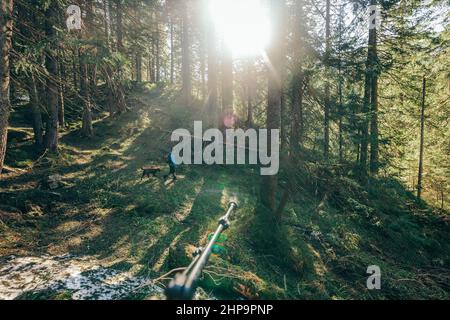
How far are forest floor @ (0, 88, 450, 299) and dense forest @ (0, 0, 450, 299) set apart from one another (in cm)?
6

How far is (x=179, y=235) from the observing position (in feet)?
27.4

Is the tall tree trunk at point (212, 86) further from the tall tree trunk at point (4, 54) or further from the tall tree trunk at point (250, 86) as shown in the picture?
the tall tree trunk at point (4, 54)

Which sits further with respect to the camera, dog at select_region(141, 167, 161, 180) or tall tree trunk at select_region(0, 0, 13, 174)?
dog at select_region(141, 167, 161, 180)

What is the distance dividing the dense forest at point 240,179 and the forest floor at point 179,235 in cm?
6

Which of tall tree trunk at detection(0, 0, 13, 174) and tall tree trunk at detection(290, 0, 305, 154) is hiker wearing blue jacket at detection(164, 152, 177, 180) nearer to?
tall tree trunk at detection(290, 0, 305, 154)

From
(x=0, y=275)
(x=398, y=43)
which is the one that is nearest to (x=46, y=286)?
(x=0, y=275)

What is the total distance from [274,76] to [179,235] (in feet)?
19.1

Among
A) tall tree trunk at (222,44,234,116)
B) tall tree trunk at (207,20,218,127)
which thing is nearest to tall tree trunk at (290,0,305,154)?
tall tree trunk at (222,44,234,116)

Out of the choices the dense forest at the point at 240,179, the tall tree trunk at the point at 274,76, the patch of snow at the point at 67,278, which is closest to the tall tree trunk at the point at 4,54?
the dense forest at the point at 240,179

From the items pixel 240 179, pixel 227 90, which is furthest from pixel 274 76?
pixel 227 90

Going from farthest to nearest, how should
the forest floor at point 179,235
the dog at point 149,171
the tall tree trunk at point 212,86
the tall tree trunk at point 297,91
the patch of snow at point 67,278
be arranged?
the tall tree trunk at point 212,86 < the dog at point 149,171 < the tall tree trunk at point 297,91 < the forest floor at point 179,235 < the patch of snow at point 67,278

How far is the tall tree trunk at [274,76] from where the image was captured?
867 cm

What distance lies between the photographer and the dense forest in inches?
277
